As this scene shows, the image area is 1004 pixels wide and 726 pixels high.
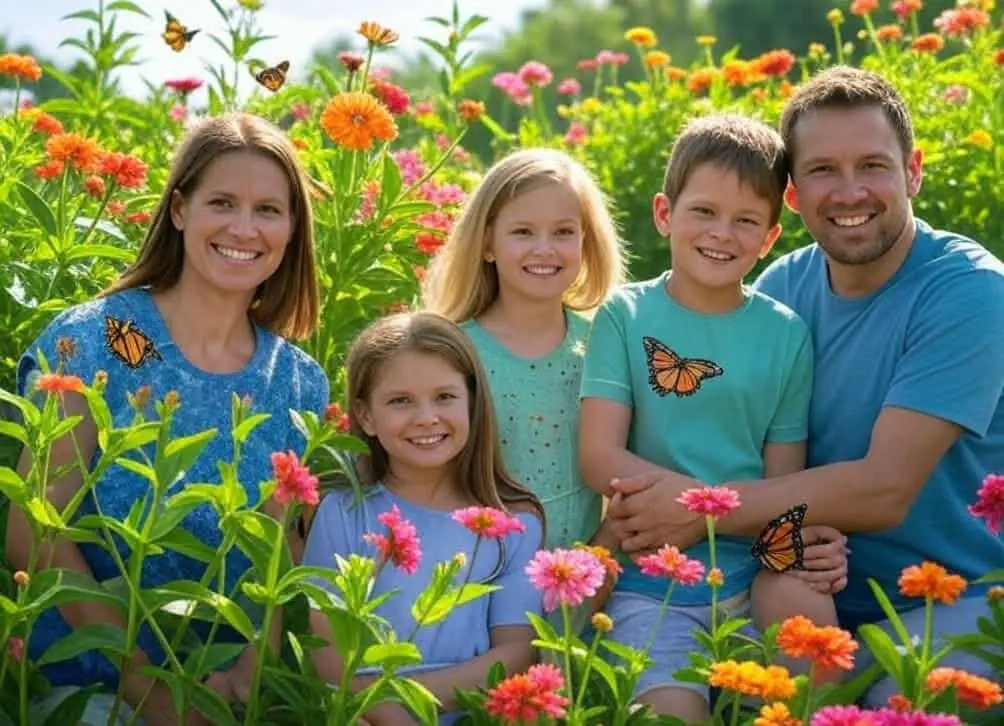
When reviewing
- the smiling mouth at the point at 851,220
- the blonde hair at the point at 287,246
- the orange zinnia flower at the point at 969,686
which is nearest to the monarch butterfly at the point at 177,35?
the blonde hair at the point at 287,246

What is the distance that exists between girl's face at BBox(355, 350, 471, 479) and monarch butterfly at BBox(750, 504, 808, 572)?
1.88 feet

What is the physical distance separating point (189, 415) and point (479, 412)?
1.70ft

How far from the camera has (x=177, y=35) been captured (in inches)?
165

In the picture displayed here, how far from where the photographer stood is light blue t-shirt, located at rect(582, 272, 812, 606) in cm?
323

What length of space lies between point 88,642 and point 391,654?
47 centimetres

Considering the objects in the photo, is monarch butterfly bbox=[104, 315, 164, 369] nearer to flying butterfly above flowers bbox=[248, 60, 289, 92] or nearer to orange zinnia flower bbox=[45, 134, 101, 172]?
orange zinnia flower bbox=[45, 134, 101, 172]

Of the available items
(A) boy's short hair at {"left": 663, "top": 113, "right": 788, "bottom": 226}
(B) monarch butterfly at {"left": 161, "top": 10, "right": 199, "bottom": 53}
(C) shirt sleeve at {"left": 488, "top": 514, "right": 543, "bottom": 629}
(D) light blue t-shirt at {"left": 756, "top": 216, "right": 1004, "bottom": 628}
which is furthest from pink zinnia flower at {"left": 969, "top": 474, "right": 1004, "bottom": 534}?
(B) monarch butterfly at {"left": 161, "top": 10, "right": 199, "bottom": 53}

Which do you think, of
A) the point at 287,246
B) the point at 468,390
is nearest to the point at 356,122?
the point at 287,246

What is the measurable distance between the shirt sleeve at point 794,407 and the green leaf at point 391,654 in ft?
3.85

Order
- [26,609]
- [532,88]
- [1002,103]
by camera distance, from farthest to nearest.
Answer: [532,88], [1002,103], [26,609]

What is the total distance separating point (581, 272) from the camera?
3.60 m

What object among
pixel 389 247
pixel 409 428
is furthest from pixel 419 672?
pixel 389 247

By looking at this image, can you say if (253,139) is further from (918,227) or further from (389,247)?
(918,227)

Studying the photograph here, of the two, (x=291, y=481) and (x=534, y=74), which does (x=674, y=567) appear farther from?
(x=534, y=74)
